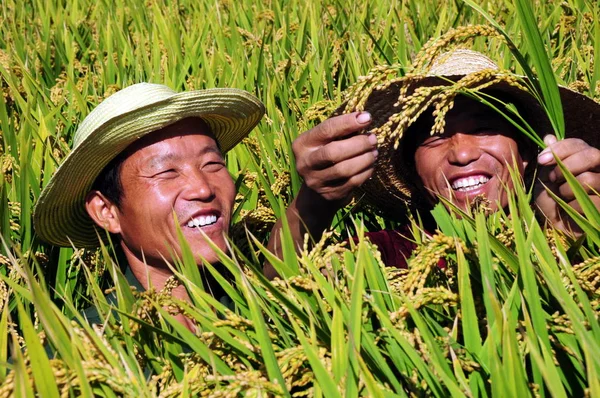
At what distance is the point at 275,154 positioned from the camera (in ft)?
8.71

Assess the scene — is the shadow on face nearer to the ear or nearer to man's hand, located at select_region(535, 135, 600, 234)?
man's hand, located at select_region(535, 135, 600, 234)

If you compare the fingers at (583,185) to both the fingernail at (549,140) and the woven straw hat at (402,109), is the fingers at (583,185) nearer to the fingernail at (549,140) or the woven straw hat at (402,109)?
the fingernail at (549,140)

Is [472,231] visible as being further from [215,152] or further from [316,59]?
[316,59]

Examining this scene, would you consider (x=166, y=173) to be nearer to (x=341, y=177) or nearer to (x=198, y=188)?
(x=198, y=188)

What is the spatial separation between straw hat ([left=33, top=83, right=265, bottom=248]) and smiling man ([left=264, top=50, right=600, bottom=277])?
1.05ft

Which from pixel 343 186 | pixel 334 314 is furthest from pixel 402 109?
pixel 334 314

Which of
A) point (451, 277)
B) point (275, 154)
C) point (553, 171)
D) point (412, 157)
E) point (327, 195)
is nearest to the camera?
point (451, 277)

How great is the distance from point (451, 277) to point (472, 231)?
8cm

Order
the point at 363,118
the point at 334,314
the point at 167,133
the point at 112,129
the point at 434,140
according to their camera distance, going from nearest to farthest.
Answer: the point at 334,314
the point at 363,118
the point at 112,129
the point at 167,133
the point at 434,140

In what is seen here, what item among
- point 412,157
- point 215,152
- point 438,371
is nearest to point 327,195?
point 215,152

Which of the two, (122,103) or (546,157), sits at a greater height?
(122,103)

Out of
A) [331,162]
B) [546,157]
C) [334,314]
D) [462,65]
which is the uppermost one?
[462,65]

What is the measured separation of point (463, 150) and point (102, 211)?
0.85 m

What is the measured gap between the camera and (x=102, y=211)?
230cm
